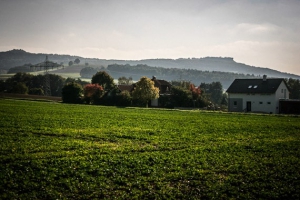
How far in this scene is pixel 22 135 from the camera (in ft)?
72.7

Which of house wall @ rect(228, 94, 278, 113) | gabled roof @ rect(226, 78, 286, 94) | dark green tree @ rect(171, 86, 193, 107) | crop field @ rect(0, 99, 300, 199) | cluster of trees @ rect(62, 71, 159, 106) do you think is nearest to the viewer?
crop field @ rect(0, 99, 300, 199)

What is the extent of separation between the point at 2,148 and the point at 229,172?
45.0ft

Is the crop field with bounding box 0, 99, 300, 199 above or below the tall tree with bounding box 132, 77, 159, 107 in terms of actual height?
below

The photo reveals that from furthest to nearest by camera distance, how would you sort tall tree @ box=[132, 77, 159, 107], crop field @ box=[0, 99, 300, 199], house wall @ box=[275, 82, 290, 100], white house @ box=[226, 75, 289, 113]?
tall tree @ box=[132, 77, 159, 107] → house wall @ box=[275, 82, 290, 100] → white house @ box=[226, 75, 289, 113] → crop field @ box=[0, 99, 300, 199]

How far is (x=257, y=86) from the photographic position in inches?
2896

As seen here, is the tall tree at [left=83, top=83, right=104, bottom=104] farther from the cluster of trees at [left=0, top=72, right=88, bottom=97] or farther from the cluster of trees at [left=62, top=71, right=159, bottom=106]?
the cluster of trees at [left=0, top=72, right=88, bottom=97]

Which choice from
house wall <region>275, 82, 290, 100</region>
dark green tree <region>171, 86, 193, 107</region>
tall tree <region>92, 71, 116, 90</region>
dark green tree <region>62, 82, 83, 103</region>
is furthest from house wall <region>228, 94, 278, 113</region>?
tall tree <region>92, 71, 116, 90</region>

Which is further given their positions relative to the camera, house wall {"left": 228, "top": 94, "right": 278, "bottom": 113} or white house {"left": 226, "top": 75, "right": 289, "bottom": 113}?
white house {"left": 226, "top": 75, "right": 289, "bottom": 113}

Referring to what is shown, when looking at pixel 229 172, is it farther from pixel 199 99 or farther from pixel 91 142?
pixel 199 99

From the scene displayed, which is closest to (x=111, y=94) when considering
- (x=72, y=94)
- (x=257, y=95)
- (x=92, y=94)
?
(x=92, y=94)

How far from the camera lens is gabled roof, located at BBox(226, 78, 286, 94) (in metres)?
71.0

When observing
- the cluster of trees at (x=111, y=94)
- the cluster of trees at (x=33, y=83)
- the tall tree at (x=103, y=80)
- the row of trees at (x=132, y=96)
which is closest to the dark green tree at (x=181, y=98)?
the row of trees at (x=132, y=96)

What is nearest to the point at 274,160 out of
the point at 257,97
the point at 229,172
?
the point at 229,172

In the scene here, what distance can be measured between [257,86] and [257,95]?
3083mm
